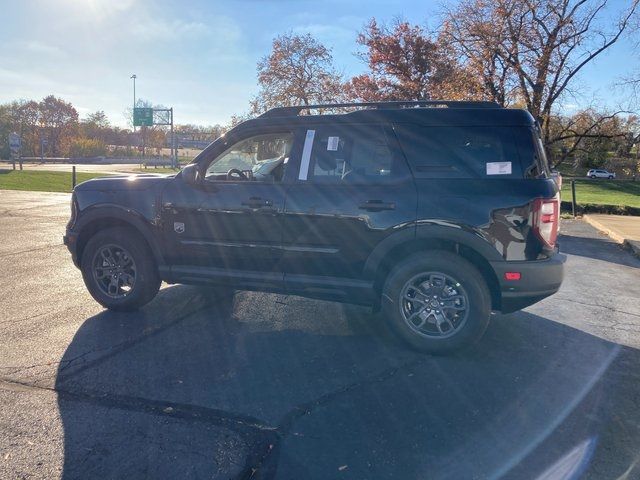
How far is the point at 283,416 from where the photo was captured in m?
3.36

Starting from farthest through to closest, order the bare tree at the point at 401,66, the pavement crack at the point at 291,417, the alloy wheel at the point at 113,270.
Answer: the bare tree at the point at 401,66
the alloy wheel at the point at 113,270
the pavement crack at the point at 291,417

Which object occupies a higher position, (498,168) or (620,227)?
(498,168)

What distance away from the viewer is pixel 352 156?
4613mm

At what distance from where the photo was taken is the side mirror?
486cm

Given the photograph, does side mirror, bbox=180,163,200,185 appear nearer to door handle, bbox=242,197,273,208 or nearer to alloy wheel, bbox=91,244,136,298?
door handle, bbox=242,197,273,208

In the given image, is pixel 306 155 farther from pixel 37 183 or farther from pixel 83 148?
pixel 83 148

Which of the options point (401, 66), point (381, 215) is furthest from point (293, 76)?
point (381, 215)

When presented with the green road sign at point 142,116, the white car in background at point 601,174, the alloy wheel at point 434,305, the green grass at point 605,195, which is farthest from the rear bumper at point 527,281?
the white car in background at point 601,174

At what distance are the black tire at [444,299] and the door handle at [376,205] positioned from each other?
0.48 metres

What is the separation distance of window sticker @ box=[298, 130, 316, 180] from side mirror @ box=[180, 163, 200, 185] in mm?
1014

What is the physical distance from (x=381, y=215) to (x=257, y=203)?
1175 millimetres

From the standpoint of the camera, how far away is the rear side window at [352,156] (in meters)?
4.51

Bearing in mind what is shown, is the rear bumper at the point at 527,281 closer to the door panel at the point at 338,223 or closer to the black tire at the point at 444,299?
the black tire at the point at 444,299

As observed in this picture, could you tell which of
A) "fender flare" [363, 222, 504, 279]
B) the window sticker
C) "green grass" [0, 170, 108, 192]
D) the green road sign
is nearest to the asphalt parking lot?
"fender flare" [363, 222, 504, 279]
